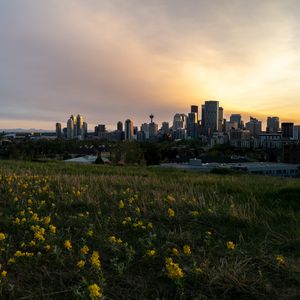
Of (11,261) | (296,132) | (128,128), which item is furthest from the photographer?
(128,128)

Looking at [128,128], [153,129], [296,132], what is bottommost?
[296,132]

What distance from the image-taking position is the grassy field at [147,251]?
2.94 m

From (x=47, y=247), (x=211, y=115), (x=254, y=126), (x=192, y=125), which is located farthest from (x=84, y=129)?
(x=47, y=247)

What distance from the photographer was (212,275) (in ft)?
10.1

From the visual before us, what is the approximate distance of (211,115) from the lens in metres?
180

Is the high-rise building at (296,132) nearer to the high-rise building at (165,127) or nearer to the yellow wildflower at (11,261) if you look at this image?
the high-rise building at (165,127)

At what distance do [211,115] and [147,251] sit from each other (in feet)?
592

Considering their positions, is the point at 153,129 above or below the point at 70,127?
below

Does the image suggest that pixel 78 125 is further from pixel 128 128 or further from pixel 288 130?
pixel 288 130

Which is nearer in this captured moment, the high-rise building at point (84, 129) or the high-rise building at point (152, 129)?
the high-rise building at point (152, 129)

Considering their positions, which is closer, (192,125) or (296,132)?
(296,132)

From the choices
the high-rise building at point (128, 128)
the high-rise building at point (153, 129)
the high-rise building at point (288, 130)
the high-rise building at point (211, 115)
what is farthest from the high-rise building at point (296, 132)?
the high-rise building at point (128, 128)

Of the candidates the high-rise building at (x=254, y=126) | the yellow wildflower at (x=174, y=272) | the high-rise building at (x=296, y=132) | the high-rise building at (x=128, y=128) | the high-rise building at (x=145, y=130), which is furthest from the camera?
the high-rise building at (x=254, y=126)

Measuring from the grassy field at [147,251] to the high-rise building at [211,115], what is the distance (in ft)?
570
